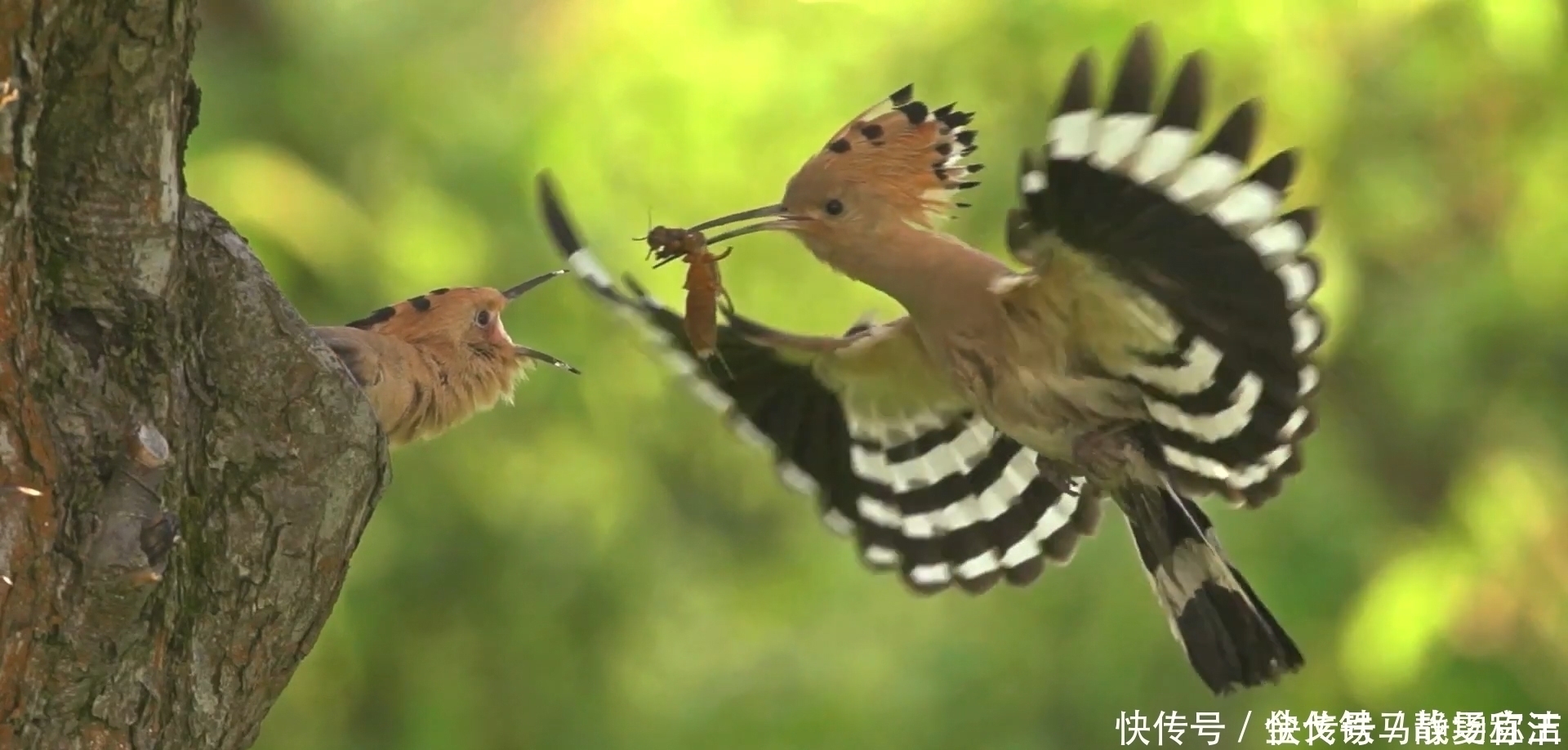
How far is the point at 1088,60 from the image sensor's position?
6.54 ft

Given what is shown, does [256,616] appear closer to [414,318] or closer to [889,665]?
[414,318]

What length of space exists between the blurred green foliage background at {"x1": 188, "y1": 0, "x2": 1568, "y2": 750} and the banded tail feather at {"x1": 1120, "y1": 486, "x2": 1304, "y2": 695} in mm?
1415

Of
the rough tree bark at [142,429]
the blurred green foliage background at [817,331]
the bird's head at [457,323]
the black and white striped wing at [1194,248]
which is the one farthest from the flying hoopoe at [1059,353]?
the blurred green foliage background at [817,331]

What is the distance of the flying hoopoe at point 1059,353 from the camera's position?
2.12 metres

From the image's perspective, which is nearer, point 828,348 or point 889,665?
point 828,348

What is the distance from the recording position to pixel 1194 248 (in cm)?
220

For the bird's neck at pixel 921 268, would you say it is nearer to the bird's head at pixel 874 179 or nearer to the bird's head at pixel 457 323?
the bird's head at pixel 874 179

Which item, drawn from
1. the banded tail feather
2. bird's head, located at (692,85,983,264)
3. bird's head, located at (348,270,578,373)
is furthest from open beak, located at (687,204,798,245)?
the banded tail feather

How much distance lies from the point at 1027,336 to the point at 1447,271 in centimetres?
235

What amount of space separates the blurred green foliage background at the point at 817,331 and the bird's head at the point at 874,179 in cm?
133

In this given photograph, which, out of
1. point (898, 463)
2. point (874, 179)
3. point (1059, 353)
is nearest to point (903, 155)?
point (874, 179)

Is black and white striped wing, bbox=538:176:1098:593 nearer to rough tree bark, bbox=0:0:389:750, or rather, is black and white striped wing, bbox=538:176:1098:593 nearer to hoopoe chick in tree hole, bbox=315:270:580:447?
hoopoe chick in tree hole, bbox=315:270:580:447

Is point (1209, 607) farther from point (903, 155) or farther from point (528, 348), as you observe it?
point (528, 348)

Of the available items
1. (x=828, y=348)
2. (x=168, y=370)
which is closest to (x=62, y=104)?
(x=168, y=370)
